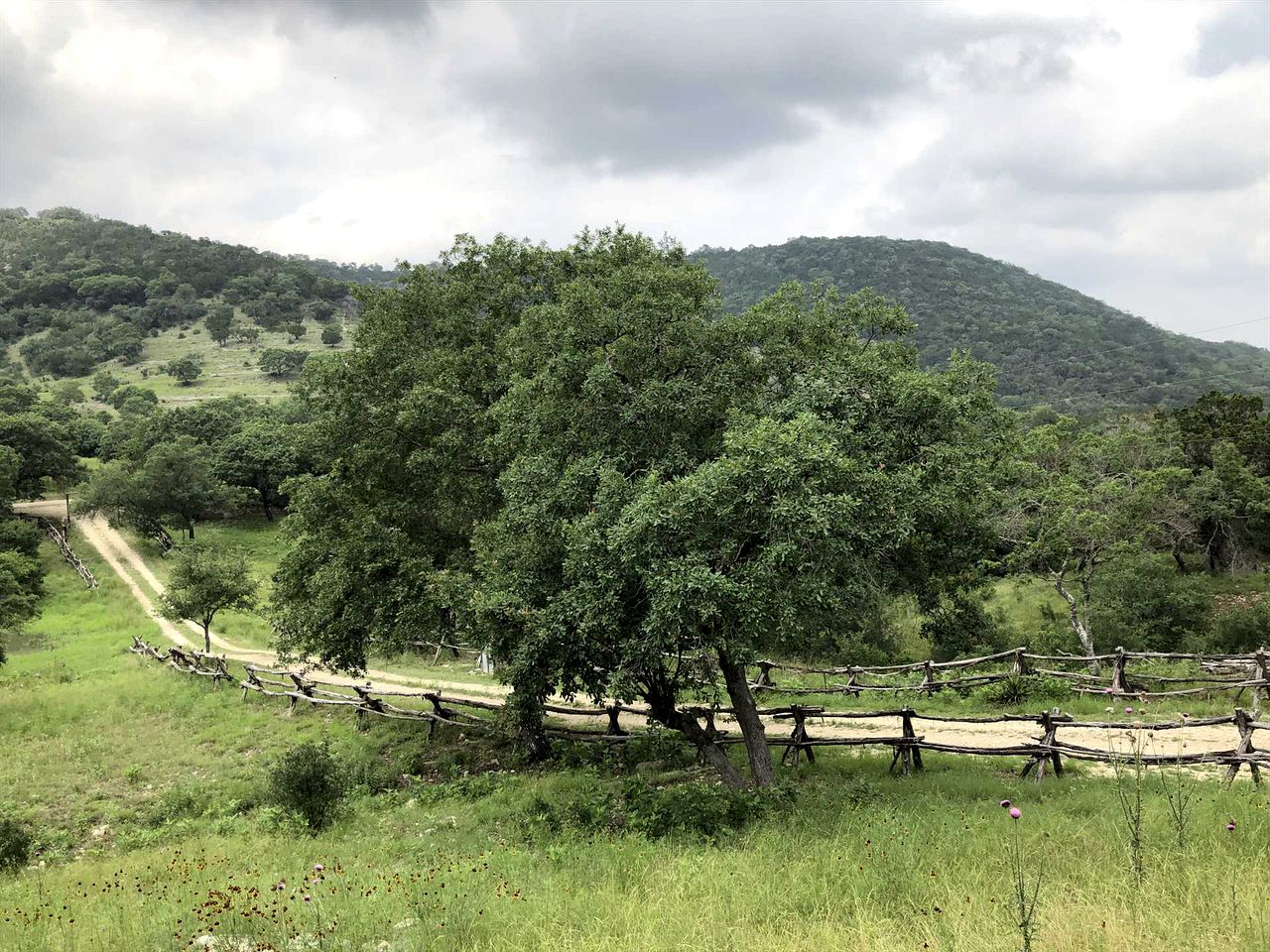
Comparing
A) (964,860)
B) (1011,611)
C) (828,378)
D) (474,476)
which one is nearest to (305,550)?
(474,476)

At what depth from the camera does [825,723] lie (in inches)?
693

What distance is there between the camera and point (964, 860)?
24.1 feet

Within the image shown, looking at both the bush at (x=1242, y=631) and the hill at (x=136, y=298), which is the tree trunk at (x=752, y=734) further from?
the hill at (x=136, y=298)

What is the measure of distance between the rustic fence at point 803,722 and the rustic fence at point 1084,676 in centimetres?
223

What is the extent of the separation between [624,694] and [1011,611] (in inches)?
1199

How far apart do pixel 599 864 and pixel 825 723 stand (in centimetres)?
1036

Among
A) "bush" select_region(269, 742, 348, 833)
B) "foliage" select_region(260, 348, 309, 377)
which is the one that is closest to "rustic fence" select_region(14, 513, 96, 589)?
"bush" select_region(269, 742, 348, 833)

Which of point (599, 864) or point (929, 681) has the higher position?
point (599, 864)

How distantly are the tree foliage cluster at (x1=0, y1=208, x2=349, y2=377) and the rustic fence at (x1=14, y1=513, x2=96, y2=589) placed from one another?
6981 centimetres

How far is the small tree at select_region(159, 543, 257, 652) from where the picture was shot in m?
30.4

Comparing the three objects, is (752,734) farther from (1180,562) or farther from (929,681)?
(1180,562)

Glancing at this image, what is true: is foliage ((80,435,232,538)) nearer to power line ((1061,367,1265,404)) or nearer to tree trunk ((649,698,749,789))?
tree trunk ((649,698,749,789))

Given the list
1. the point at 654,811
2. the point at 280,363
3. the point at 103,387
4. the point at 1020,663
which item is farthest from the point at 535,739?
the point at 280,363

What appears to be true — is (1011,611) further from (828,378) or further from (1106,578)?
(828,378)
